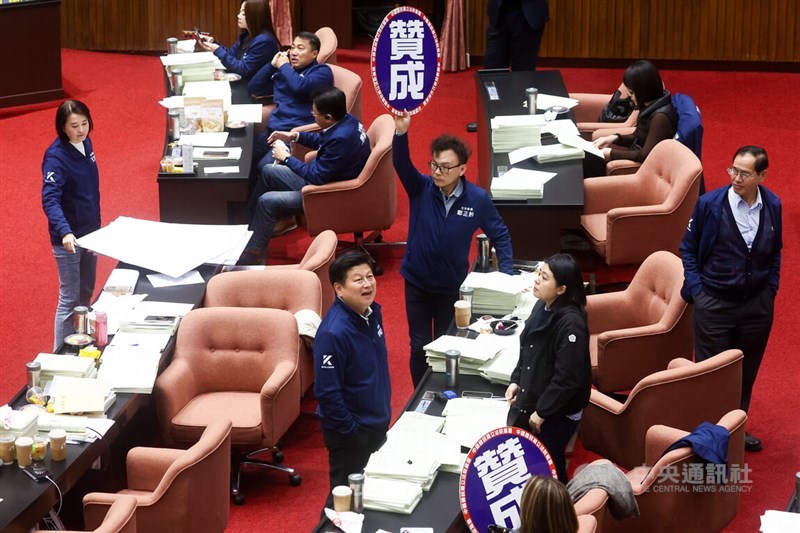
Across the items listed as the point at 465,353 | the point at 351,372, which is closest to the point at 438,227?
the point at 465,353

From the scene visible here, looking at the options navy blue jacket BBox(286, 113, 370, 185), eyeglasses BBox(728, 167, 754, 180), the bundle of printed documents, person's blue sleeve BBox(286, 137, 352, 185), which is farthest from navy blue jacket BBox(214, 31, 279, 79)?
eyeglasses BBox(728, 167, 754, 180)

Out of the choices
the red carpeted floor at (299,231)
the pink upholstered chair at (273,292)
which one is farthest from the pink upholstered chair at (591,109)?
the pink upholstered chair at (273,292)

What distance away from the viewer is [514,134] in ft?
28.2

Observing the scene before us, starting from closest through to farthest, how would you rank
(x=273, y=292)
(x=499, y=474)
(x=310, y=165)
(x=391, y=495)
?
1. (x=499, y=474)
2. (x=391, y=495)
3. (x=273, y=292)
4. (x=310, y=165)

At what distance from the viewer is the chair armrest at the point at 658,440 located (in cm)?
561

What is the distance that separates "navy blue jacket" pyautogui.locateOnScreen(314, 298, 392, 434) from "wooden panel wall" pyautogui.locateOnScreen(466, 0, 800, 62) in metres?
8.09

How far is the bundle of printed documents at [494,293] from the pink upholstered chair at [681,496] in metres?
1.24

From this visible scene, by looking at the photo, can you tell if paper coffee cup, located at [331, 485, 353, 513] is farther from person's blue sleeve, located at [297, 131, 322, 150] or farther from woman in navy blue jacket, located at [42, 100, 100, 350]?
person's blue sleeve, located at [297, 131, 322, 150]

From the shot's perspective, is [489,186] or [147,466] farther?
[489,186]

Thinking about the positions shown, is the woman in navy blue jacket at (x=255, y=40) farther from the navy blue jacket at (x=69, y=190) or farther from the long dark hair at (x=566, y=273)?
the long dark hair at (x=566, y=273)

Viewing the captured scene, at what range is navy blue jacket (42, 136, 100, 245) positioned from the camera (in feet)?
23.5

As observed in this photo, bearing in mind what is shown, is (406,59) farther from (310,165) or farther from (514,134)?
(514,134)

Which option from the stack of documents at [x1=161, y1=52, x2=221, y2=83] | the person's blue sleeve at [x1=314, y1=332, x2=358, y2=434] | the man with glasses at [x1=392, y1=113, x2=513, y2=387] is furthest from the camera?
the stack of documents at [x1=161, y1=52, x2=221, y2=83]

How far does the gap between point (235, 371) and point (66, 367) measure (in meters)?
0.91
